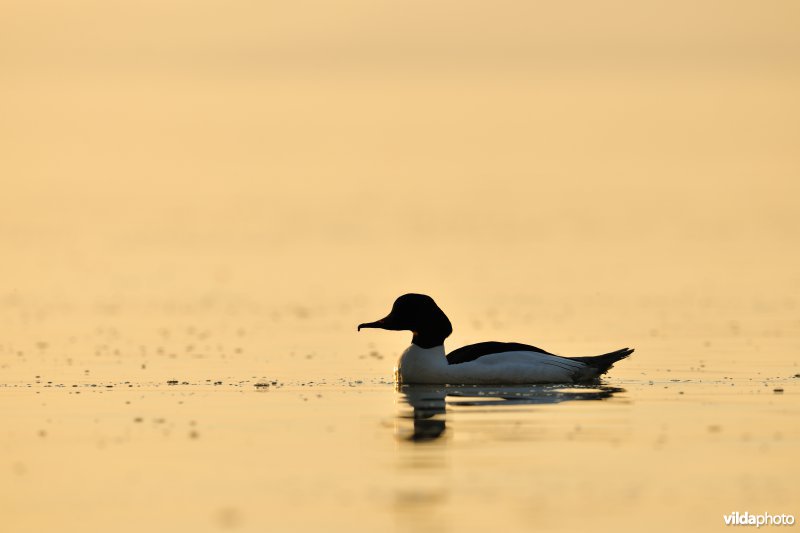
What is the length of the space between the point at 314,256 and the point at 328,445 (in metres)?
38.9

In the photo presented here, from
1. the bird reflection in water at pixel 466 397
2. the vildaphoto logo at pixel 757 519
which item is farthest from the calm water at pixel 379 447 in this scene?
the vildaphoto logo at pixel 757 519

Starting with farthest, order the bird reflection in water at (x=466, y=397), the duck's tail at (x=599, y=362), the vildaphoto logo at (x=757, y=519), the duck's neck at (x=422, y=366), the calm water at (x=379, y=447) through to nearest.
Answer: the duck's tail at (x=599, y=362)
the duck's neck at (x=422, y=366)
the bird reflection in water at (x=466, y=397)
the calm water at (x=379, y=447)
the vildaphoto logo at (x=757, y=519)

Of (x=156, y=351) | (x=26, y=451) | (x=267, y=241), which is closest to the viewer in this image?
(x=26, y=451)

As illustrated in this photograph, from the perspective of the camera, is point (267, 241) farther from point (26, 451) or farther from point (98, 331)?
point (26, 451)

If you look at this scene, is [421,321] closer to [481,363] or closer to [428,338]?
[428,338]

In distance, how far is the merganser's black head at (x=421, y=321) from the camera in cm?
2431

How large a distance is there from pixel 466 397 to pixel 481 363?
4.81 ft

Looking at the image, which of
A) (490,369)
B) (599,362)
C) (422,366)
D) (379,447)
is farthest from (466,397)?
(379,447)

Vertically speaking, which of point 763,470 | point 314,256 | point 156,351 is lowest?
point 763,470

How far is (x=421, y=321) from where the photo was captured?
80.3ft

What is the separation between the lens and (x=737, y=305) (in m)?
38.3

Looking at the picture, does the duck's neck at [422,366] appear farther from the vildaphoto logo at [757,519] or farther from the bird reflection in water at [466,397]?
the vildaphoto logo at [757,519]

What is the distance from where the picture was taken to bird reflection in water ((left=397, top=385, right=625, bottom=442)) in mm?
19891

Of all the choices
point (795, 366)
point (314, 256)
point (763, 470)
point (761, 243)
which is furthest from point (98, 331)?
point (761, 243)
